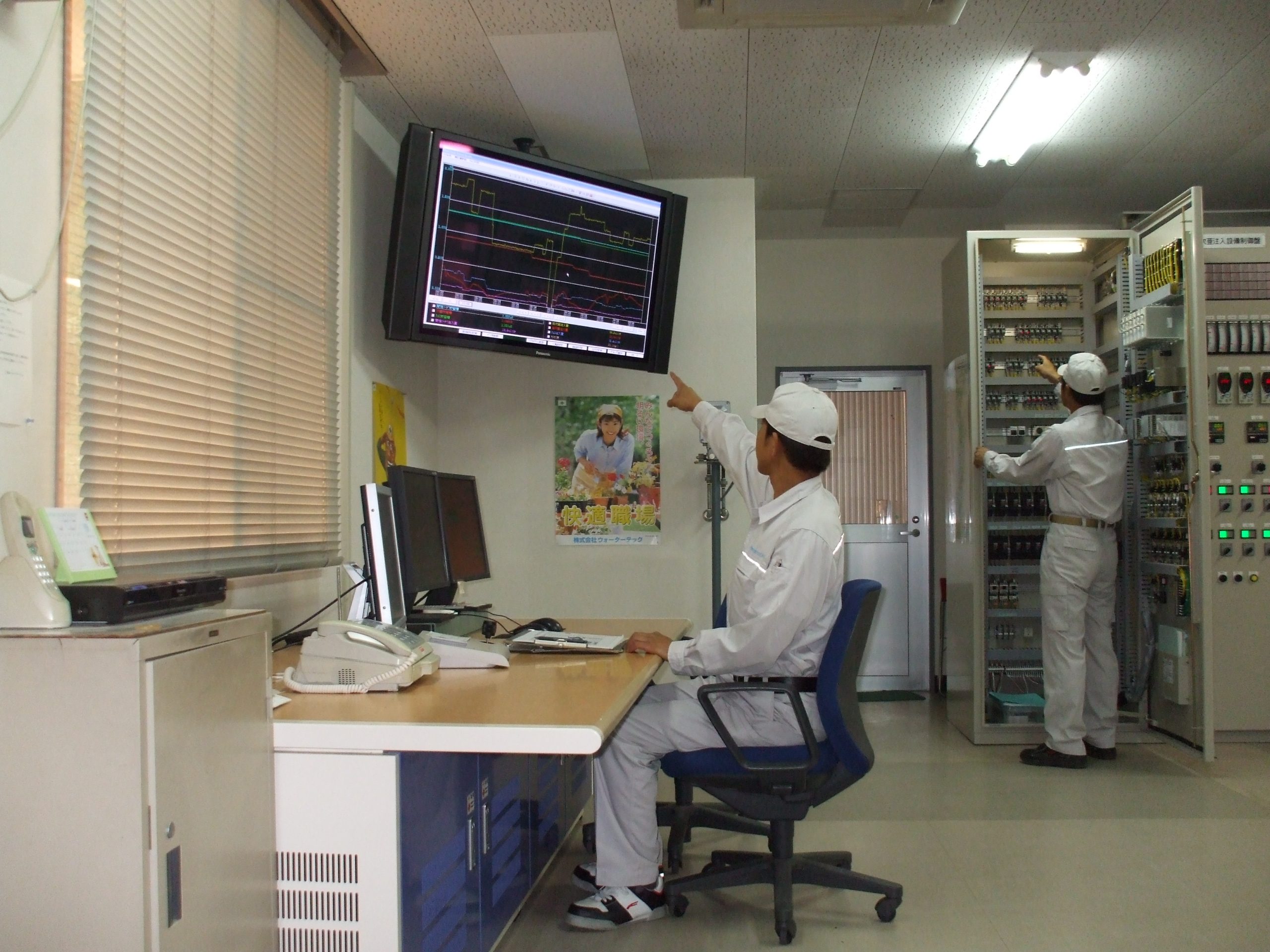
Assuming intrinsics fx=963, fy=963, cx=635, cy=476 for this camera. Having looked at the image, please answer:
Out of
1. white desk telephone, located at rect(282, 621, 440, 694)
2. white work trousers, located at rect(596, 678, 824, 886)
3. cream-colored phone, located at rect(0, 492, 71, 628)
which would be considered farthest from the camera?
white work trousers, located at rect(596, 678, 824, 886)

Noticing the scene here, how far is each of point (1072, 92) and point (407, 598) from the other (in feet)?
10.5

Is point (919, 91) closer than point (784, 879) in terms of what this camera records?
No

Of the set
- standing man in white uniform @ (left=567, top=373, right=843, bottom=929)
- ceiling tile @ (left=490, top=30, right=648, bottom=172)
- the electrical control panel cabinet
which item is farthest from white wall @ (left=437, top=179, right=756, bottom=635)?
standing man in white uniform @ (left=567, top=373, right=843, bottom=929)

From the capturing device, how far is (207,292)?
2516mm

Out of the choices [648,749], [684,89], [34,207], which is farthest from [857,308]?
[34,207]

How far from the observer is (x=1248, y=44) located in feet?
11.2

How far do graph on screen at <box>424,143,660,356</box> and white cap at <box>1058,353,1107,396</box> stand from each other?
204 centimetres

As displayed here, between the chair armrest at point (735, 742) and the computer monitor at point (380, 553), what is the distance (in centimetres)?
80

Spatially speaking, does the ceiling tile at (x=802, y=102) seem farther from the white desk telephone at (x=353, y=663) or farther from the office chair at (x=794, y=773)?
the white desk telephone at (x=353, y=663)

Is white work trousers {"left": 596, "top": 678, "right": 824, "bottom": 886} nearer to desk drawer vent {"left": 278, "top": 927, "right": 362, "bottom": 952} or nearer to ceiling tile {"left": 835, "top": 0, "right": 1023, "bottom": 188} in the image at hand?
desk drawer vent {"left": 278, "top": 927, "right": 362, "bottom": 952}

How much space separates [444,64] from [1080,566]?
3.40 metres

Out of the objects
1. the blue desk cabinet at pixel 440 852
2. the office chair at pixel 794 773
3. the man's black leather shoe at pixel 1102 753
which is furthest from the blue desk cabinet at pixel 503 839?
the man's black leather shoe at pixel 1102 753

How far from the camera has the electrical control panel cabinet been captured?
4312mm

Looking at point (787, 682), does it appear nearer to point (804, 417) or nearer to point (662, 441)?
point (804, 417)
